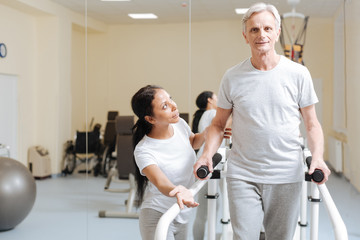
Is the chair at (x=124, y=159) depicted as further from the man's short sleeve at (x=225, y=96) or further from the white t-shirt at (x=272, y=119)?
the white t-shirt at (x=272, y=119)

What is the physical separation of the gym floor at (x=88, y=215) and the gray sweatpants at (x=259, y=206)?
1988 millimetres

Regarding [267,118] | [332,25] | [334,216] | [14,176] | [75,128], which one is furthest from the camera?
[75,128]

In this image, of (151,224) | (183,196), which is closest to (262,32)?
(183,196)

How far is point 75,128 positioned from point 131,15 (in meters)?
1.70

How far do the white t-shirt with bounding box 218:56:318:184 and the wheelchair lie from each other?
2902mm

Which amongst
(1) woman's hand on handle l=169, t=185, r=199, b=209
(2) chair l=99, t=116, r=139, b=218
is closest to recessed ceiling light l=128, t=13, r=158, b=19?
(2) chair l=99, t=116, r=139, b=218

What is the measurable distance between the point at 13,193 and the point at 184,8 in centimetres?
209

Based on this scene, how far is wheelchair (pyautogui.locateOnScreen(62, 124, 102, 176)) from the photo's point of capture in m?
4.63

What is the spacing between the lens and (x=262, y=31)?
160 cm

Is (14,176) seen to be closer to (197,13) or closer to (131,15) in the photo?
(131,15)

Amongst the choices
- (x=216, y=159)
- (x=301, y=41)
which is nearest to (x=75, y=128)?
(x=301, y=41)

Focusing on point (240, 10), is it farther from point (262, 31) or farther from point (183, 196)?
point (183, 196)

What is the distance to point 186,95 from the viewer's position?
3746mm

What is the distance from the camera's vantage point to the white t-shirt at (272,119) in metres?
1.64
